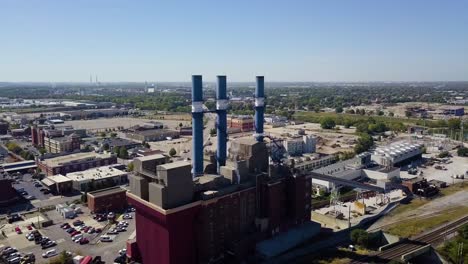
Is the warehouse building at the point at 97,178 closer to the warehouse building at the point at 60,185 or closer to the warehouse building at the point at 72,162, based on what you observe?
the warehouse building at the point at 60,185

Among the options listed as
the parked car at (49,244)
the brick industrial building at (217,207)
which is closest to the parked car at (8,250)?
the parked car at (49,244)

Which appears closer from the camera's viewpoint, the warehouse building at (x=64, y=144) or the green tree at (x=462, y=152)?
the green tree at (x=462, y=152)

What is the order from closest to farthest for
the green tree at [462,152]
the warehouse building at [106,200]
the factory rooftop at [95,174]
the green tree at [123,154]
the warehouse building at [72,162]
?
the warehouse building at [106,200], the factory rooftop at [95,174], the warehouse building at [72,162], the green tree at [123,154], the green tree at [462,152]

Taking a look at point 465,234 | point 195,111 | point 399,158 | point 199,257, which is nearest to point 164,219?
point 199,257

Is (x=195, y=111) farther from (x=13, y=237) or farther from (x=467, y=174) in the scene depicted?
(x=467, y=174)

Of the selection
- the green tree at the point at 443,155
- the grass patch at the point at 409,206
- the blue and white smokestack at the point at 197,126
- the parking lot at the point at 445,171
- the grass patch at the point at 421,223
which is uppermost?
the blue and white smokestack at the point at 197,126

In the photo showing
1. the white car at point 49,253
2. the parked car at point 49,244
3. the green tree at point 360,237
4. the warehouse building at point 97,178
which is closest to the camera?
the white car at point 49,253
